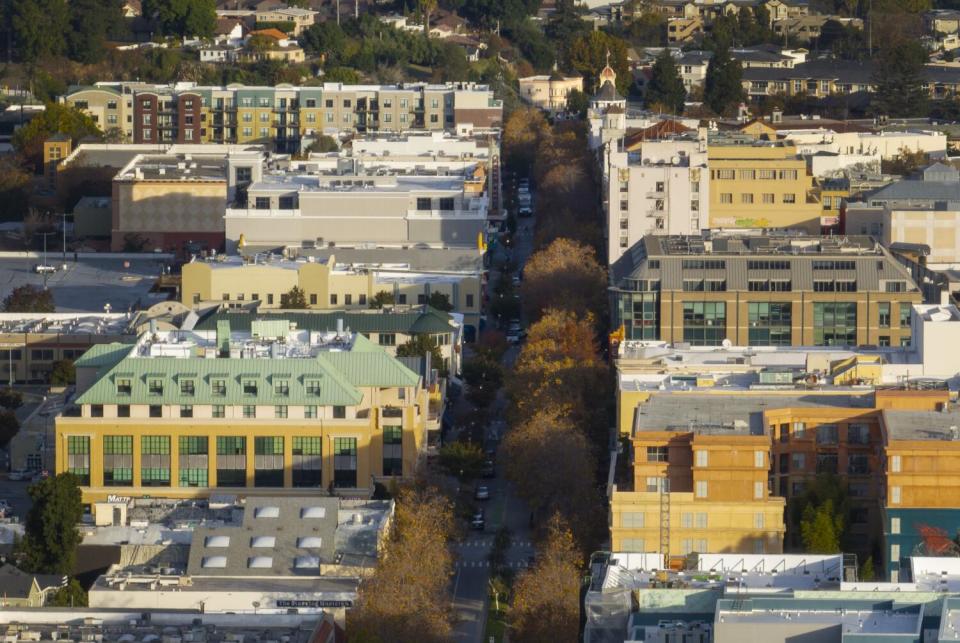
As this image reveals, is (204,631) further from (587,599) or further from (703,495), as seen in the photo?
(703,495)

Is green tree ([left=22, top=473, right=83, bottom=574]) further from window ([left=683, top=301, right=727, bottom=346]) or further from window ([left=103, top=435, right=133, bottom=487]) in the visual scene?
window ([left=683, top=301, right=727, bottom=346])

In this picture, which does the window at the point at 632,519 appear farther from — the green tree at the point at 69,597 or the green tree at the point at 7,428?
the green tree at the point at 7,428

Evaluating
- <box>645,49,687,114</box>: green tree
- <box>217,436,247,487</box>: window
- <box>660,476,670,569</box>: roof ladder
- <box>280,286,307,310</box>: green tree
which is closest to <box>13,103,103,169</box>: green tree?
<box>645,49,687,114</box>: green tree

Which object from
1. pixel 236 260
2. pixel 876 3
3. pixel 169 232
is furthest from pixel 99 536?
pixel 876 3

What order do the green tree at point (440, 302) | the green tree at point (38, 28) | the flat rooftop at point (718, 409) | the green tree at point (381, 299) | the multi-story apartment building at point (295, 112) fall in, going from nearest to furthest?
the flat rooftop at point (718, 409) → the green tree at point (381, 299) → the green tree at point (440, 302) → the multi-story apartment building at point (295, 112) → the green tree at point (38, 28)

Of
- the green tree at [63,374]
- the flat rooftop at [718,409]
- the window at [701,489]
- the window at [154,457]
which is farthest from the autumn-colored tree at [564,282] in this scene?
the window at [701,489]
